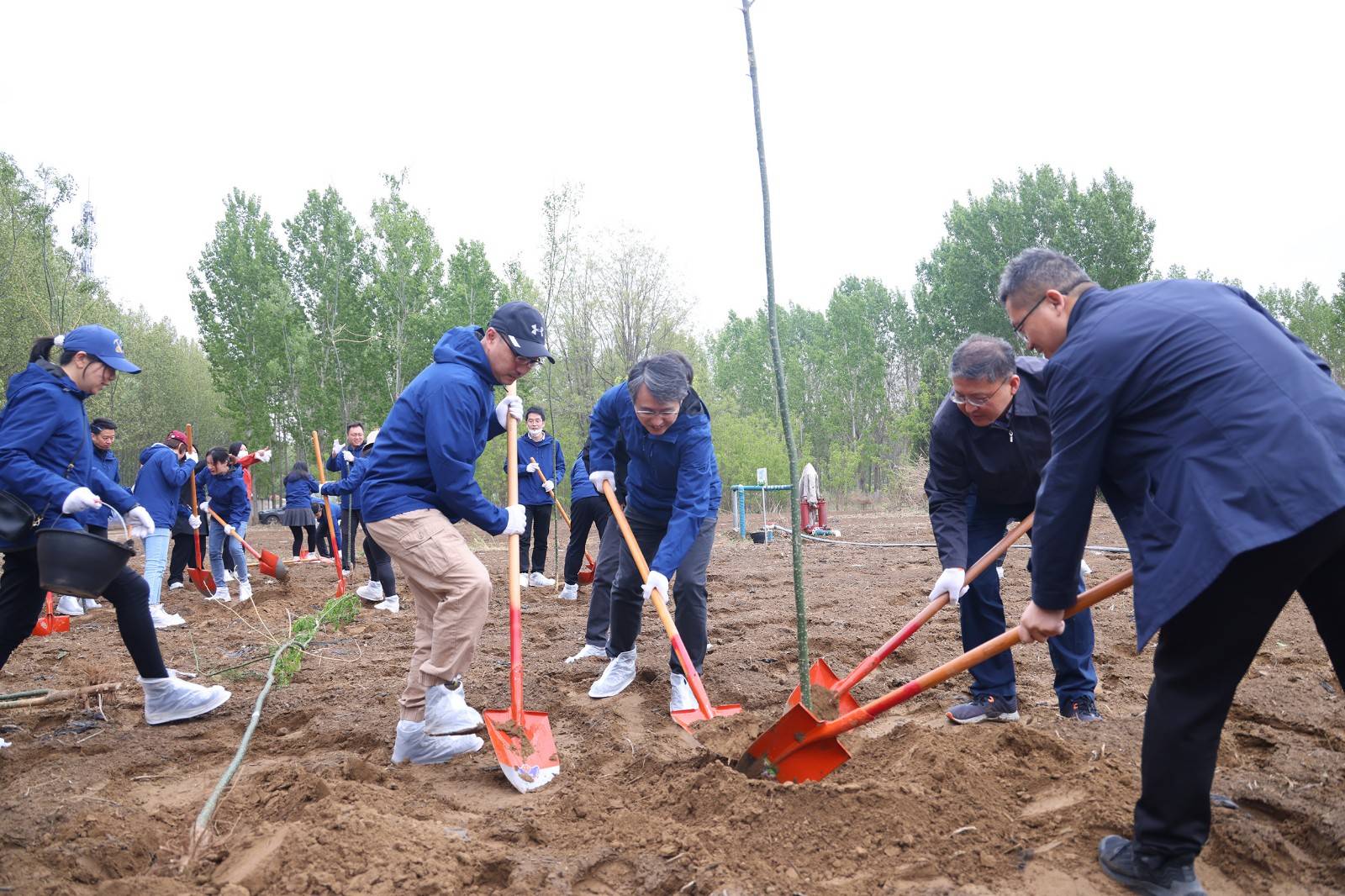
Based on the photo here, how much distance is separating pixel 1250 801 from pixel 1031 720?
1145 mm

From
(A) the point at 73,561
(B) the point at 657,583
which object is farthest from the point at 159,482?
(B) the point at 657,583

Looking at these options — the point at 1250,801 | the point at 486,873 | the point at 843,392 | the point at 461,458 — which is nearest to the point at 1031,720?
the point at 1250,801

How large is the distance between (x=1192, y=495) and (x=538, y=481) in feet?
24.3

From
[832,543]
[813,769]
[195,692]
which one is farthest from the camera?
[832,543]

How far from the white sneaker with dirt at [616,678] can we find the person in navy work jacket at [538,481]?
13.9ft

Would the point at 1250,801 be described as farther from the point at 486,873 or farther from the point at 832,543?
the point at 832,543

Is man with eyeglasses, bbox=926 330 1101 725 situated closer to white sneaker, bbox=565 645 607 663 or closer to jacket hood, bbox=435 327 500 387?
jacket hood, bbox=435 327 500 387

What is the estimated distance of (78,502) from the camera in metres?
3.84

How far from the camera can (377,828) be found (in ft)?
8.63

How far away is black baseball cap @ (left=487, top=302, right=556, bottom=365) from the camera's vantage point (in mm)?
3740

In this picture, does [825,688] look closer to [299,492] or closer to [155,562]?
[155,562]

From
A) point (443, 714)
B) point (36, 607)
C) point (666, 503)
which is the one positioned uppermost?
point (666, 503)

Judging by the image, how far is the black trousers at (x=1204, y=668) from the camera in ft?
6.82

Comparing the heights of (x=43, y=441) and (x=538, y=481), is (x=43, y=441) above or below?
above
